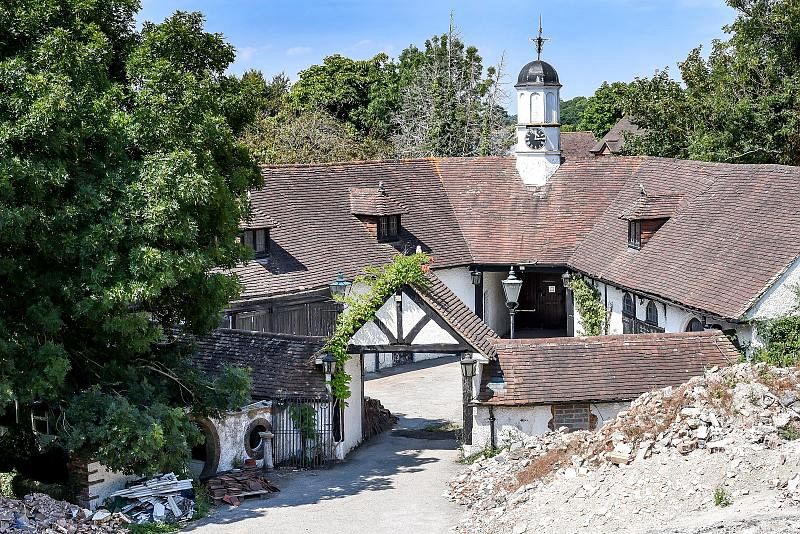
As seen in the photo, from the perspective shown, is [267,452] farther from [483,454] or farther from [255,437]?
[483,454]

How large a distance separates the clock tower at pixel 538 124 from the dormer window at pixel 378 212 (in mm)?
5558

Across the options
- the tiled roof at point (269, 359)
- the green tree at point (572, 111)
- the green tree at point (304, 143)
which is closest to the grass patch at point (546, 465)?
the tiled roof at point (269, 359)

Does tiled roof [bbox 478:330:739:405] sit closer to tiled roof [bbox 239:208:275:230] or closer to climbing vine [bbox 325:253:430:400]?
climbing vine [bbox 325:253:430:400]

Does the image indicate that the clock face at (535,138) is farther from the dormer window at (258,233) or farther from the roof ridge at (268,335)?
the roof ridge at (268,335)

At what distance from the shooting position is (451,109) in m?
51.7

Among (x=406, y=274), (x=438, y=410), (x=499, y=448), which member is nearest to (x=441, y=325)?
(x=406, y=274)

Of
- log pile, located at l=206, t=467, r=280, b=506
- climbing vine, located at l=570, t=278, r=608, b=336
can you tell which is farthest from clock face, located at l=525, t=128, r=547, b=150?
log pile, located at l=206, t=467, r=280, b=506

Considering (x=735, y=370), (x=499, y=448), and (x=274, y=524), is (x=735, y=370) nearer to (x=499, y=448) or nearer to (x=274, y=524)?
(x=499, y=448)

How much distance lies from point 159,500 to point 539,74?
73.3 feet

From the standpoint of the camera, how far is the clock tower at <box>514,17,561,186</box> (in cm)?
3828

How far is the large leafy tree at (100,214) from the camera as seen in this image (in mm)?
19234

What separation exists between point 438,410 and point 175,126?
1242 centimetres

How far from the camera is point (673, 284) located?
96.8ft

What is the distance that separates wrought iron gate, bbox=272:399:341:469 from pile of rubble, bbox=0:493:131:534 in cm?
528
